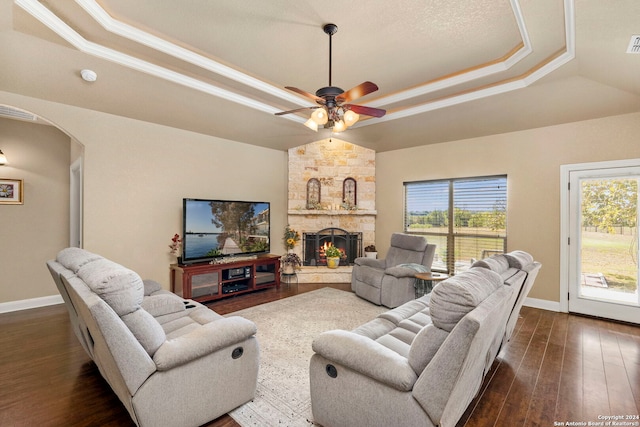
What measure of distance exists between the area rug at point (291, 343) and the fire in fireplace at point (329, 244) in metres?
→ 1.04

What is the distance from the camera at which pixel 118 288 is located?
164 cm

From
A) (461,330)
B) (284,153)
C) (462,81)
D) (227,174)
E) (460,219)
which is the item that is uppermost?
(462,81)

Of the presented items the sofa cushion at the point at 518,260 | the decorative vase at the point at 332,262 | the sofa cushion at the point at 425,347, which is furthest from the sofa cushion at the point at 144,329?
the decorative vase at the point at 332,262

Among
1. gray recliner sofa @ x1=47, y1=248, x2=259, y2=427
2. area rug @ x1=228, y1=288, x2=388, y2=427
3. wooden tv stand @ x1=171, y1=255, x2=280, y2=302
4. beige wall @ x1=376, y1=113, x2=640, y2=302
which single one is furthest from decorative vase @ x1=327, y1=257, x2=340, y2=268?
gray recliner sofa @ x1=47, y1=248, x2=259, y2=427

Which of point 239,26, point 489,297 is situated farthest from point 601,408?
point 239,26

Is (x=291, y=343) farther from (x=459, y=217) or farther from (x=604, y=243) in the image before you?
(x=604, y=243)

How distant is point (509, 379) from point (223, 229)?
A: 4178mm

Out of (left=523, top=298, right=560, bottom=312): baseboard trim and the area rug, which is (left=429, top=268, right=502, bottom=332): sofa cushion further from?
(left=523, top=298, right=560, bottom=312): baseboard trim

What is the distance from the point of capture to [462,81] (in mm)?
3754

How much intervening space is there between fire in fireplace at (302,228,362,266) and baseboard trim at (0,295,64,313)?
4072 millimetres

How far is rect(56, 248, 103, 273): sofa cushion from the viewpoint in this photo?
84.0 inches

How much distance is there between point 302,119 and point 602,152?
14.1 feet

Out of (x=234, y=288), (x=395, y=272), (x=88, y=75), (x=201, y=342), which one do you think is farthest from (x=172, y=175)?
(x=395, y=272)

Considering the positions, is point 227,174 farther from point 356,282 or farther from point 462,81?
point 462,81
